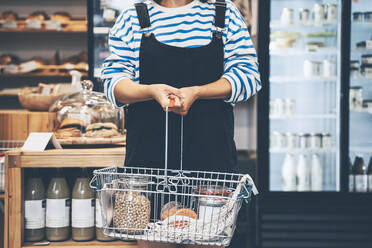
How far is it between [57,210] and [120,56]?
0.76 m

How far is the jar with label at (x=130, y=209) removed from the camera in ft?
3.95

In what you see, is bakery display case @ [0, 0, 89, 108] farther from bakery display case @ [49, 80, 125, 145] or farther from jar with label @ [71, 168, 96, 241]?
jar with label @ [71, 168, 96, 241]

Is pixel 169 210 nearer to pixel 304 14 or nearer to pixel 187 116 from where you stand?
pixel 187 116

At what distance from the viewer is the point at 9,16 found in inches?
183

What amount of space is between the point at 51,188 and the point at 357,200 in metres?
2.65

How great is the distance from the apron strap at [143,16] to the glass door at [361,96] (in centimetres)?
277

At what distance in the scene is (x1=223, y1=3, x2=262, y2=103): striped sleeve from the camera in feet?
4.84

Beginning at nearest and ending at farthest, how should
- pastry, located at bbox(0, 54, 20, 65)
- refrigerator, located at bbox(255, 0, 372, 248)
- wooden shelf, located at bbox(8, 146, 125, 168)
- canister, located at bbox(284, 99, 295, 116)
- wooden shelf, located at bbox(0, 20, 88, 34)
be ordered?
wooden shelf, located at bbox(8, 146, 125, 168) → refrigerator, located at bbox(255, 0, 372, 248) → canister, located at bbox(284, 99, 295, 116) → wooden shelf, located at bbox(0, 20, 88, 34) → pastry, located at bbox(0, 54, 20, 65)

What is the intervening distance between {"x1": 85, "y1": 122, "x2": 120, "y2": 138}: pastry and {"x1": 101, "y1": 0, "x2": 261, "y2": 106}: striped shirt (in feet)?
2.05

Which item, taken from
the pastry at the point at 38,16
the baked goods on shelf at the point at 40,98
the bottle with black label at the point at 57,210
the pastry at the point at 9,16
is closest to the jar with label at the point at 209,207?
the bottle with black label at the point at 57,210

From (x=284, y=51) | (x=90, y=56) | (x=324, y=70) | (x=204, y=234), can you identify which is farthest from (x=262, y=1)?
(x=204, y=234)

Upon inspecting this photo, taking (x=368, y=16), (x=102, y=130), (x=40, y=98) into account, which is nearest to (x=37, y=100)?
(x=40, y=98)

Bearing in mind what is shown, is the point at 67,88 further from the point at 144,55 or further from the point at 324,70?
the point at 324,70

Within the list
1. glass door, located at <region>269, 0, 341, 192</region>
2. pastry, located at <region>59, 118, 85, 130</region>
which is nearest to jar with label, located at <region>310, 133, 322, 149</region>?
glass door, located at <region>269, 0, 341, 192</region>
